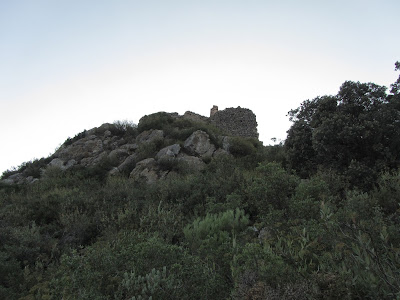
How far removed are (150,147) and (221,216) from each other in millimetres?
9879

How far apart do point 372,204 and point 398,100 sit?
16.3 ft

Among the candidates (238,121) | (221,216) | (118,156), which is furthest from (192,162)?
(238,121)

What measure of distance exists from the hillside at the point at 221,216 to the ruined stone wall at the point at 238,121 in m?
4.51

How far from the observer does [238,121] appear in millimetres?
A: 22047

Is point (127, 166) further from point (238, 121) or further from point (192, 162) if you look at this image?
point (238, 121)

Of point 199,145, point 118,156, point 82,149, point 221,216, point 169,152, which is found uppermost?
point 82,149

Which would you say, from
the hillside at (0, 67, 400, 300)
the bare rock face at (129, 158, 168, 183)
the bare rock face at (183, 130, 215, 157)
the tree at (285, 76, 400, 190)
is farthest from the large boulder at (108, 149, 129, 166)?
the tree at (285, 76, 400, 190)

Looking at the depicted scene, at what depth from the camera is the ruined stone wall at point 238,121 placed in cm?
2173

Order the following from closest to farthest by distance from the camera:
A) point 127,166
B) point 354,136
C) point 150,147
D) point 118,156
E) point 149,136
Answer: point 354,136
point 127,166
point 150,147
point 118,156
point 149,136

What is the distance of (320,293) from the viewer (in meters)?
2.74

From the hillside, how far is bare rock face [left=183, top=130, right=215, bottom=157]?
51 millimetres

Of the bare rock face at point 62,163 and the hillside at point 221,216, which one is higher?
the bare rock face at point 62,163

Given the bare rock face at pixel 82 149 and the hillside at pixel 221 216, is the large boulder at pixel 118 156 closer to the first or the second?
the hillside at pixel 221 216

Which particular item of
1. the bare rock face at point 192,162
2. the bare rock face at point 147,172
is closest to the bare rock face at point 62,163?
the bare rock face at point 147,172
